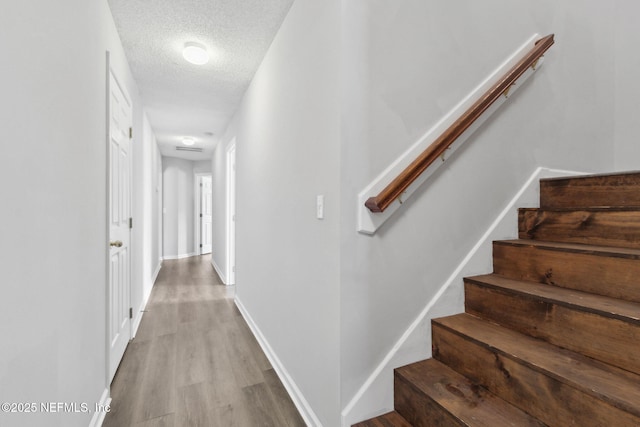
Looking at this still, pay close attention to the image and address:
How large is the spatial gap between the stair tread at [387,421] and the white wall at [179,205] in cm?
690

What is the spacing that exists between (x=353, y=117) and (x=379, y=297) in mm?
803

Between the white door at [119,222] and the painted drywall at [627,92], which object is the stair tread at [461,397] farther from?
the painted drywall at [627,92]

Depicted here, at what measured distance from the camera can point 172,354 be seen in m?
2.31

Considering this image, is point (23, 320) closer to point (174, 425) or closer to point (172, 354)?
point (174, 425)

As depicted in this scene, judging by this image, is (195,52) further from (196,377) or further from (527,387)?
(527,387)

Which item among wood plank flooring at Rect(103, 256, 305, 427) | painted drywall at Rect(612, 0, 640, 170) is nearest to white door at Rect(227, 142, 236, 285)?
wood plank flooring at Rect(103, 256, 305, 427)

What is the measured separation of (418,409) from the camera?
1.19 metres

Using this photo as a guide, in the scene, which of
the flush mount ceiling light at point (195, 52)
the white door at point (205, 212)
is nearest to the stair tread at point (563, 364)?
the flush mount ceiling light at point (195, 52)

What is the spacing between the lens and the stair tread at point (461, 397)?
995 mm

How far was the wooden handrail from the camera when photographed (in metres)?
1.22

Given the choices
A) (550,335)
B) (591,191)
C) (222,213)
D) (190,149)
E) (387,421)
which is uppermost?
(190,149)

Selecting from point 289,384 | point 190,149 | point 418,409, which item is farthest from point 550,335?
point 190,149

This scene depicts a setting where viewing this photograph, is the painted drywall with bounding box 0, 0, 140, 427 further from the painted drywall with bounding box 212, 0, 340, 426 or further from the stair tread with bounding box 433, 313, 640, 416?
the stair tread with bounding box 433, 313, 640, 416

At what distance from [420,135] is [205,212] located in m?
7.19
